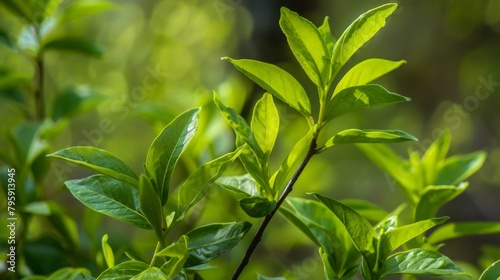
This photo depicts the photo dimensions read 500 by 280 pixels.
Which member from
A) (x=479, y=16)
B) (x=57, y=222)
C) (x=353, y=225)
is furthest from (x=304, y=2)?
(x=353, y=225)

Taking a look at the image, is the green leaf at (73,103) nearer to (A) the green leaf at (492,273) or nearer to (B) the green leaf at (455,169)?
(B) the green leaf at (455,169)

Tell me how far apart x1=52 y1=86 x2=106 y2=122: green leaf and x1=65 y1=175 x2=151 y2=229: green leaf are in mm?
489

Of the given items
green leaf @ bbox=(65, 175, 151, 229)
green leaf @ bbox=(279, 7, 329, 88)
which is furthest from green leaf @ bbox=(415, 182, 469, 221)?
green leaf @ bbox=(65, 175, 151, 229)

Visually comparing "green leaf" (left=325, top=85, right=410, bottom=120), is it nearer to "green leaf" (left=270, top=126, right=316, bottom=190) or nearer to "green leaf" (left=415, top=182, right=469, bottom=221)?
"green leaf" (left=270, top=126, right=316, bottom=190)

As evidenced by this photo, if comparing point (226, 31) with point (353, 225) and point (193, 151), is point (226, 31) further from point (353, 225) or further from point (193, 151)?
point (353, 225)

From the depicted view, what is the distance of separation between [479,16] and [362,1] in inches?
18.6

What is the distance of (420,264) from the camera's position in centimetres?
53

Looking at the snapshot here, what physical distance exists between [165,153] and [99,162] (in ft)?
0.18

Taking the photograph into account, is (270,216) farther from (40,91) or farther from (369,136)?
(40,91)

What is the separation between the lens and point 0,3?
104 centimetres

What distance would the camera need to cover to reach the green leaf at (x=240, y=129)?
0.55m

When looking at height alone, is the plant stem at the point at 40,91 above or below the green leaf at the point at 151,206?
above

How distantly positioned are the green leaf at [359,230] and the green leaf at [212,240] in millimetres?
75

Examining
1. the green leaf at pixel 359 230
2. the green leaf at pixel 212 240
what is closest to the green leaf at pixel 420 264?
the green leaf at pixel 359 230
